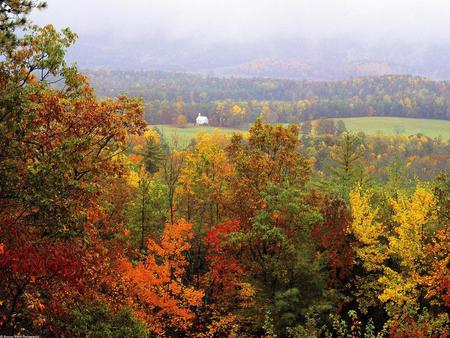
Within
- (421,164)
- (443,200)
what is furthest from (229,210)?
(421,164)

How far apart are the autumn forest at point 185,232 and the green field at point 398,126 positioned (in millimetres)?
92016

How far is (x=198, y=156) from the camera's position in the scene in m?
42.8

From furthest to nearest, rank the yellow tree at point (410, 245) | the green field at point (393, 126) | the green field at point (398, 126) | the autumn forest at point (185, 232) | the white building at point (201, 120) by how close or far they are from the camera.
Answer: the white building at point (201, 120)
the green field at point (398, 126)
the green field at point (393, 126)
the yellow tree at point (410, 245)
the autumn forest at point (185, 232)

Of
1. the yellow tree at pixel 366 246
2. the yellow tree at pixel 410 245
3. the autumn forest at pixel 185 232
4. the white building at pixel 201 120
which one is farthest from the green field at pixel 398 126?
the yellow tree at pixel 410 245

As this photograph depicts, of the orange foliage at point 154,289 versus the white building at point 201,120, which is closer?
the orange foliage at point 154,289

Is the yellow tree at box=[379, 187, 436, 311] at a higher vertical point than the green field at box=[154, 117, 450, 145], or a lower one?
lower

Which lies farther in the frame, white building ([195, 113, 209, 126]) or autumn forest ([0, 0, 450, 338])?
white building ([195, 113, 209, 126])

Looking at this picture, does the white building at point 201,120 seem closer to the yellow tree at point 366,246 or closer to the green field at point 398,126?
the green field at point 398,126

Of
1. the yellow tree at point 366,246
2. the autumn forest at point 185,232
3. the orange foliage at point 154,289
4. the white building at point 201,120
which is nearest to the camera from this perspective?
the autumn forest at point 185,232

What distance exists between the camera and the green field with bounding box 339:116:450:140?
144m

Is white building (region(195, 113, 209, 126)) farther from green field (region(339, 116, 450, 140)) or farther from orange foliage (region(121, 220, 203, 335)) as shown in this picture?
orange foliage (region(121, 220, 203, 335))

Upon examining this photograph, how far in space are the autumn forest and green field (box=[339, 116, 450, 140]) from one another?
92.0 m

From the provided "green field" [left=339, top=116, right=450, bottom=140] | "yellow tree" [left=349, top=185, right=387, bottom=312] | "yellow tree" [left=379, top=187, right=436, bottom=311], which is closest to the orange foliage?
"yellow tree" [left=349, top=185, right=387, bottom=312]

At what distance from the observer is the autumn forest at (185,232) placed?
1466cm
